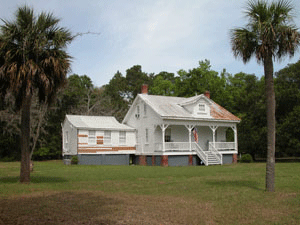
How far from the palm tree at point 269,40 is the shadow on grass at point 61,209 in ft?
19.8

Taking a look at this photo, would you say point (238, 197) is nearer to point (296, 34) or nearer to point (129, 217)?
point (129, 217)

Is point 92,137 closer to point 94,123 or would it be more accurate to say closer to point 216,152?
point 94,123

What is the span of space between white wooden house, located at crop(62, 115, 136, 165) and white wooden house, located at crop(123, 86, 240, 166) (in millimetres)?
1323

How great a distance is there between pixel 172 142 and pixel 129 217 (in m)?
22.7

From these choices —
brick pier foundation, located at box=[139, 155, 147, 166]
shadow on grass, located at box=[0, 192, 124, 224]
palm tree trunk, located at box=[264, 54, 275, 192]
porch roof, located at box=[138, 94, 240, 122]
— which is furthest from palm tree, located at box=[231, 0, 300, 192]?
brick pier foundation, located at box=[139, 155, 147, 166]

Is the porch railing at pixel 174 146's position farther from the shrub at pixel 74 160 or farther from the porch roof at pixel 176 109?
the shrub at pixel 74 160

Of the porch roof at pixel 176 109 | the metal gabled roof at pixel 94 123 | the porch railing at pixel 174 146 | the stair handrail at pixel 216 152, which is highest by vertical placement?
the porch roof at pixel 176 109

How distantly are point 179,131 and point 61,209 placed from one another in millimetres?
25332

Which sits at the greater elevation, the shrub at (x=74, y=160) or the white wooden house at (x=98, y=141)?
the white wooden house at (x=98, y=141)

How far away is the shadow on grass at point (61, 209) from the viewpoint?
25.3ft

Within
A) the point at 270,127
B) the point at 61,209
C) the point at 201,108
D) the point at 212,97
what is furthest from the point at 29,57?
the point at 212,97

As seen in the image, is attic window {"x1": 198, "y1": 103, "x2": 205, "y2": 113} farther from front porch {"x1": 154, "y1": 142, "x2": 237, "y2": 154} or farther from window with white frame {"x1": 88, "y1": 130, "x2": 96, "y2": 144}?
window with white frame {"x1": 88, "y1": 130, "x2": 96, "y2": 144}

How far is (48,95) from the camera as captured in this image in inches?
592

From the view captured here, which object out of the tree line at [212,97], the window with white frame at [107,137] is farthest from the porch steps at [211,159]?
the window with white frame at [107,137]
